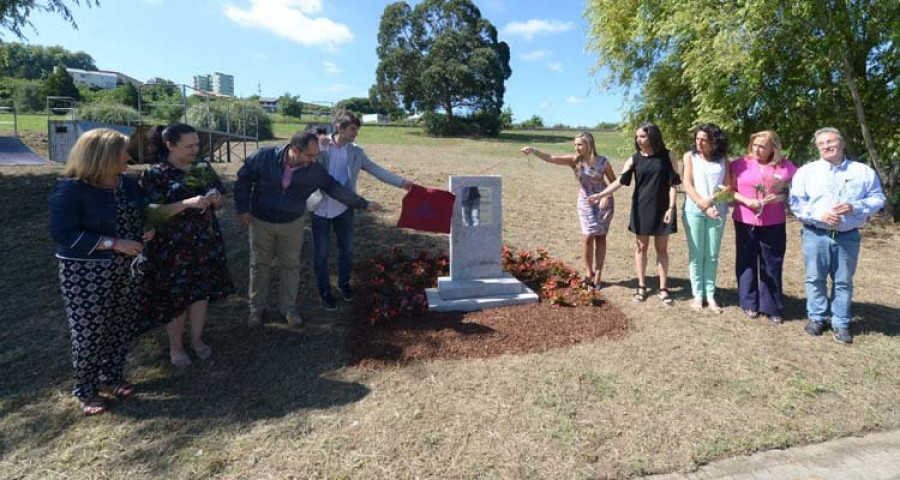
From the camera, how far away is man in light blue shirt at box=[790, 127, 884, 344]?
4.60 metres

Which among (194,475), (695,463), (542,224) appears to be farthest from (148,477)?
(542,224)

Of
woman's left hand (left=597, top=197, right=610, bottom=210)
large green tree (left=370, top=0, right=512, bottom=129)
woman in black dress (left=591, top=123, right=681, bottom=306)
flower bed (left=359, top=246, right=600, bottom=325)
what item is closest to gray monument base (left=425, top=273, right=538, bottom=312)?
flower bed (left=359, top=246, right=600, bottom=325)

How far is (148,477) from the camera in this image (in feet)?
9.87

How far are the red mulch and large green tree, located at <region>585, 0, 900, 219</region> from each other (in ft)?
24.1

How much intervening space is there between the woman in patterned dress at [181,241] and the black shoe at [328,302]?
1341 millimetres

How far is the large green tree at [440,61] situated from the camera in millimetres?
45594

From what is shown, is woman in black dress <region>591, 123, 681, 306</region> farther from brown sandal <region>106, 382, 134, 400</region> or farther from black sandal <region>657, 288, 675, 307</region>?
brown sandal <region>106, 382, 134, 400</region>

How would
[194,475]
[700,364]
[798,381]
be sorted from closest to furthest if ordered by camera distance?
[194,475] < [798,381] < [700,364]

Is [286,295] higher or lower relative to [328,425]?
higher

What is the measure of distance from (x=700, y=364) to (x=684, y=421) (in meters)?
Answer: 0.99

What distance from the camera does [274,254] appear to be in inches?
192

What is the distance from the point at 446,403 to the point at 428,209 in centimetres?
239

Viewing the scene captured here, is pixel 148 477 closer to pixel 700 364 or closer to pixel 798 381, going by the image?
Result: pixel 700 364

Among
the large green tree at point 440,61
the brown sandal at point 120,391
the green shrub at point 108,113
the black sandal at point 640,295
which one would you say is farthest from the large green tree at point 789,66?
the large green tree at point 440,61
